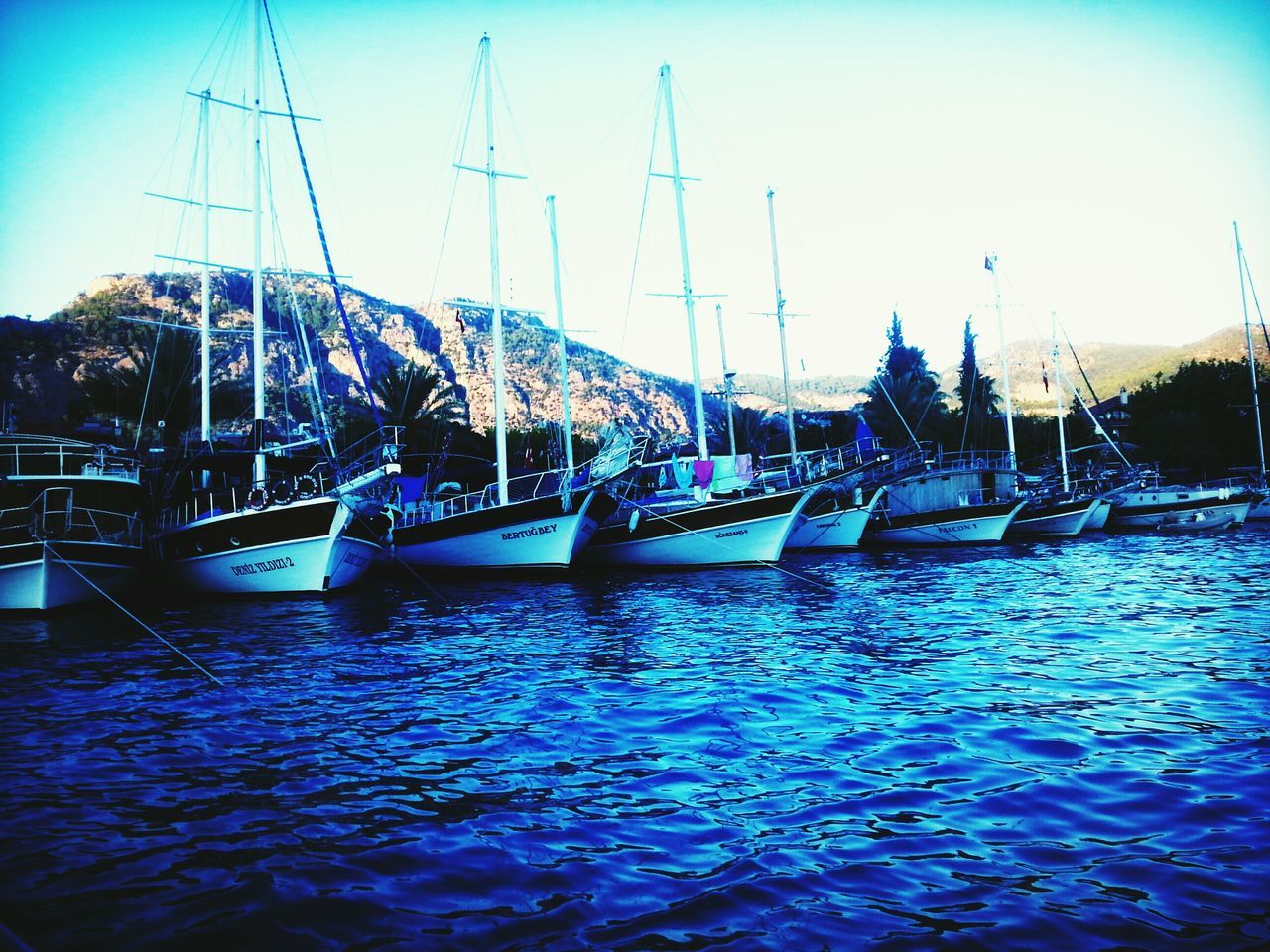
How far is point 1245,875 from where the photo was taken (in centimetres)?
505

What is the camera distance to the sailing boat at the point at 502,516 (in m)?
27.5

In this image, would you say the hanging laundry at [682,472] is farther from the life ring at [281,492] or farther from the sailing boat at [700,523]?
the life ring at [281,492]

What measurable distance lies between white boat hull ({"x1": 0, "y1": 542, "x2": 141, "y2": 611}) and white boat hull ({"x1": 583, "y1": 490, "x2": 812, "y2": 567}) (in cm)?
1614

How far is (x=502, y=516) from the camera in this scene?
2748cm

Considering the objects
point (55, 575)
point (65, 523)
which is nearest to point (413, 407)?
point (65, 523)

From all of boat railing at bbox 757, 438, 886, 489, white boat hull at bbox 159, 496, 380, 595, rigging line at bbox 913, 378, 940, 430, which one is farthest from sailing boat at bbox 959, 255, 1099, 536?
white boat hull at bbox 159, 496, 380, 595

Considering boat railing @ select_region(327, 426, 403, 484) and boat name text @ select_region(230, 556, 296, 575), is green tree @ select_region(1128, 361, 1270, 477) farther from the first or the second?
boat name text @ select_region(230, 556, 296, 575)

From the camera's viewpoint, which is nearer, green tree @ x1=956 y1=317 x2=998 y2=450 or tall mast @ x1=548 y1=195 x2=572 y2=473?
tall mast @ x1=548 y1=195 x2=572 y2=473

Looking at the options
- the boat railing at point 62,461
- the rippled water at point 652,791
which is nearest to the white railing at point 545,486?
the boat railing at point 62,461

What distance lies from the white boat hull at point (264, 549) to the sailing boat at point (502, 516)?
5.17 metres

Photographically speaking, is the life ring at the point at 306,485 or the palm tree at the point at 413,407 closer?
the life ring at the point at 306,485

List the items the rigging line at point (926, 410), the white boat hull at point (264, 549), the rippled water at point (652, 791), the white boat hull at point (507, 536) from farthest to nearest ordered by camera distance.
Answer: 1. the rigging line at point (926, 410)
2. the white boat hull at point (507, 536)
3. the white boat hull at point (264, 549)
4. the rippled water at point (652, 791)

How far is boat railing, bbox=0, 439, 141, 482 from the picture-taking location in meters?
20.4

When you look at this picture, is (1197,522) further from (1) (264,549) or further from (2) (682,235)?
(1) (264,549)
